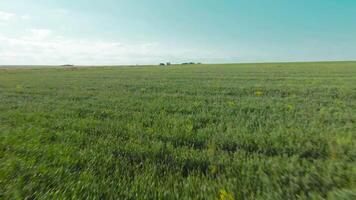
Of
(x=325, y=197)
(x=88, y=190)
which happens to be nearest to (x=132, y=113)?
(x=88, y=190)

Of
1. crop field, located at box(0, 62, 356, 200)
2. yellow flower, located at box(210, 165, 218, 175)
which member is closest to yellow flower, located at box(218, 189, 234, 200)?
crop field, located at box(0, 62, 356, 200)

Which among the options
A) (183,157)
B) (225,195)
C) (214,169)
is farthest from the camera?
(183,157)

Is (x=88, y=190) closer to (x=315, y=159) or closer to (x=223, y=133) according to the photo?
(x=223, y=133)

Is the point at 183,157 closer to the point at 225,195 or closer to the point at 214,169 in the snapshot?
the point at 214,169

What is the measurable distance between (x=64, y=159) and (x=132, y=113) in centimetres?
327

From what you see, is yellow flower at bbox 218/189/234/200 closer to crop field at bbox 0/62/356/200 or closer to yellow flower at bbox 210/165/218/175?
crop field at bbox 0/62/356/200

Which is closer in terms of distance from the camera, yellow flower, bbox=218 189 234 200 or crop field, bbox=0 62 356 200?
yellow flower, bbox=218 189 234 200

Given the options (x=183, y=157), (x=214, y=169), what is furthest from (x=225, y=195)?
(x=183, y=157)

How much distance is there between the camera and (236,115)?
6.03 meters

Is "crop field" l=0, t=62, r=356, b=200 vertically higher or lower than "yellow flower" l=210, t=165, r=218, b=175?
higher

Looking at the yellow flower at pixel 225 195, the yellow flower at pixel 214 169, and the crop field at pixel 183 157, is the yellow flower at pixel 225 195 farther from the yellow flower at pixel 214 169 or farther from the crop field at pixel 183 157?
the yellow flower at pixel 214 169

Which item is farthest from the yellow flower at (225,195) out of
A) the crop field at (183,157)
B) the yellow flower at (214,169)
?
the yellow flower at (214,169)

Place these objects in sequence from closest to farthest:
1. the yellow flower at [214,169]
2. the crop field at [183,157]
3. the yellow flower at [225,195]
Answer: the yellow flower at [225,195]
the crop field at [183,157]
the yellow flower at [214,169]

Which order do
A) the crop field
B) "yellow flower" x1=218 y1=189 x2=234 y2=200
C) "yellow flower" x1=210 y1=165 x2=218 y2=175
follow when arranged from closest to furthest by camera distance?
1. "yellow flower" x1=218 y1=189 x2=234 y2=200
2. the crop field
3. "yellow flower" x1=210 y1=165 x2=218 y2=175
